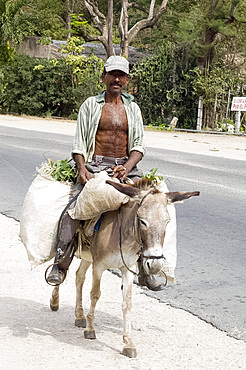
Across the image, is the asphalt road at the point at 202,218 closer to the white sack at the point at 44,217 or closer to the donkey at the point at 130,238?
the donkey at the point at 130,238

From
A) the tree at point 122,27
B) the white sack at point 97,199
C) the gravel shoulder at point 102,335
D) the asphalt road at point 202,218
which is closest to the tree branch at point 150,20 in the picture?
the tree at point 122,27

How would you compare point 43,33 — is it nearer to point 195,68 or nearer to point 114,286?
point 195,68

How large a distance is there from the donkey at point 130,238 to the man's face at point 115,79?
39.0 inches

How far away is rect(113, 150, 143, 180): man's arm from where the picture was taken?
219 inches

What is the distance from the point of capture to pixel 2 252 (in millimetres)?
8492

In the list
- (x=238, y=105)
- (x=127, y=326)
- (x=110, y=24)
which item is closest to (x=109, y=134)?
(x=127, y=326)

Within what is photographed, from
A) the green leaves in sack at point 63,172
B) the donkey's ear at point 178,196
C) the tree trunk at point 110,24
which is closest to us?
the donkey's ear at point 178,196

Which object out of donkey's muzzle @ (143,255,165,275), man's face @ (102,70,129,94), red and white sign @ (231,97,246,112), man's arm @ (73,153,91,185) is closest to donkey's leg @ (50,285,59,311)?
man's arm @ (73,153,91,185)

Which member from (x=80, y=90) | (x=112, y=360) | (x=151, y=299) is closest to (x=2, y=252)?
(x=151, y=299)

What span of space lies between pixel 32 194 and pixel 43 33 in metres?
46.1

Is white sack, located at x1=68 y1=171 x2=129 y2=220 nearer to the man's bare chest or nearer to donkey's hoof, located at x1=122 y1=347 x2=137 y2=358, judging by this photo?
the man's bare chest

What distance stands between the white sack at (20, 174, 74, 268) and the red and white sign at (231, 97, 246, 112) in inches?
824

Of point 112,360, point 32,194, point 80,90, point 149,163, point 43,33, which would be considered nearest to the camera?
point 112,360

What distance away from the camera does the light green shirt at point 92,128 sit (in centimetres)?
570
